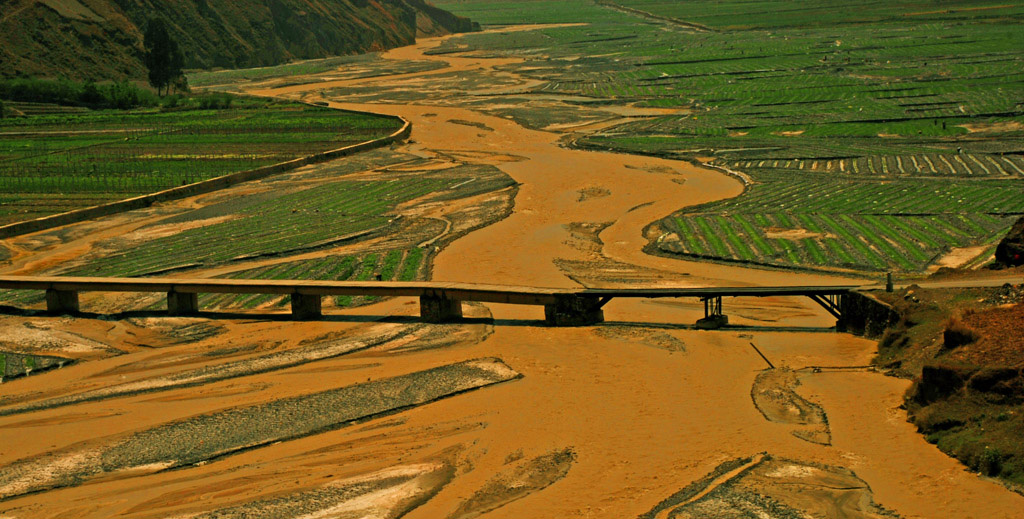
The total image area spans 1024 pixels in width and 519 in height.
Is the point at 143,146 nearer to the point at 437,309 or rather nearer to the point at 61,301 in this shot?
the point at 61,301

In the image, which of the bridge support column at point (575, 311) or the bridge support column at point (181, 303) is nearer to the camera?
the bridge support column at point (575, 311)

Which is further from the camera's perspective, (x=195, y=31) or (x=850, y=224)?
(x=195, y=31)

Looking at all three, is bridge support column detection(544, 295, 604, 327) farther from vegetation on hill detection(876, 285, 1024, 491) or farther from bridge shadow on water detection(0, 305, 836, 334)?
vegetation on hill detection(876, 285, 1024, 491)

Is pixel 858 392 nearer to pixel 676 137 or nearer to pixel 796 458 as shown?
pixel 796 458

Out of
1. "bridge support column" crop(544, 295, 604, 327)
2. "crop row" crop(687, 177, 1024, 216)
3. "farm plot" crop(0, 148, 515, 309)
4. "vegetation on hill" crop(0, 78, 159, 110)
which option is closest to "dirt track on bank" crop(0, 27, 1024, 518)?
"bridge support column" crop(544, 295, 604, 327)

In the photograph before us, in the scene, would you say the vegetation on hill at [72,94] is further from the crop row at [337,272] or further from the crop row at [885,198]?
the crop row at [337,272]

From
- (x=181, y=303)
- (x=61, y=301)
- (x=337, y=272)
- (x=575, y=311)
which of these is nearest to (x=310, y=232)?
(x=337, y=272)

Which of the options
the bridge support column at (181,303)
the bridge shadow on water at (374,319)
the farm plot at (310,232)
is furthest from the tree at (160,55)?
the bridge support column at (181,303)
